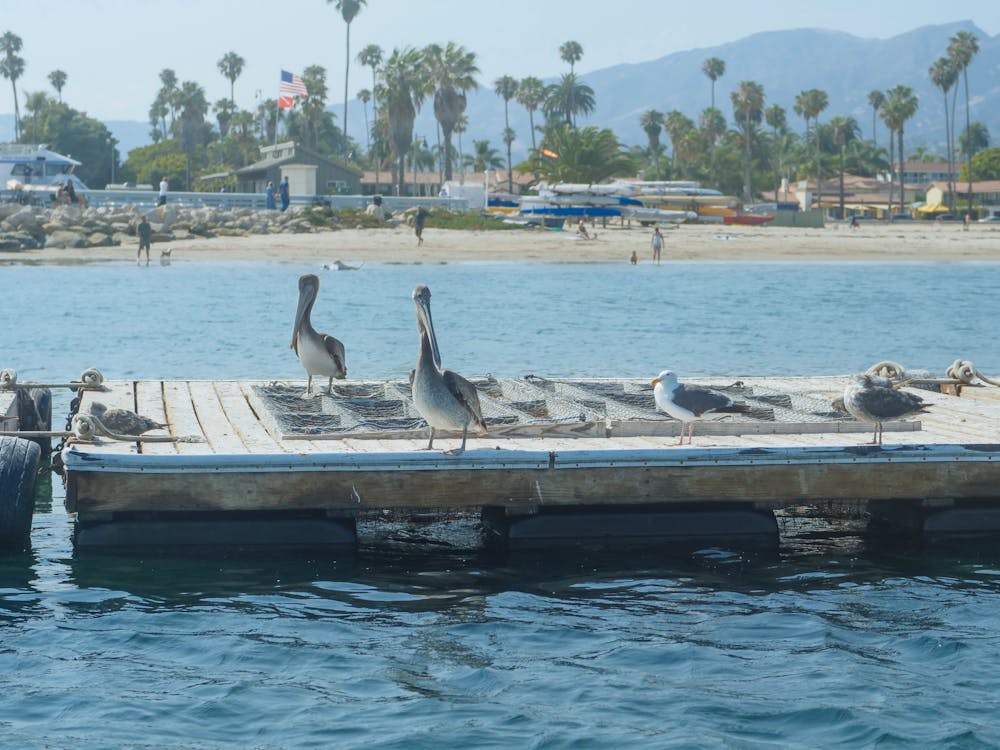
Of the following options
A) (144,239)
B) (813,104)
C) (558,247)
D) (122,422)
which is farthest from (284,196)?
(813,104)

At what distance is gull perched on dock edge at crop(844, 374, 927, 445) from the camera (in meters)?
10.9

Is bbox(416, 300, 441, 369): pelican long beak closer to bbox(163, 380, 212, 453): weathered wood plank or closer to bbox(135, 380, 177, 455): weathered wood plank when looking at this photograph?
bbox(163, 380, 212, 453): weathered wood plank

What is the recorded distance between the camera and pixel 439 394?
1023 centimetres

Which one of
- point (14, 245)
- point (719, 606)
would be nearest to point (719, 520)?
point (719, 606)

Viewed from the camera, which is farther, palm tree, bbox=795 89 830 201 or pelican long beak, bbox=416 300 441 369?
palm tree, bbox=795 89 830 201

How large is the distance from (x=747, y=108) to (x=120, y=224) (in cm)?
7640

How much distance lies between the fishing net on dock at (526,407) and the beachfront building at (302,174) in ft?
201

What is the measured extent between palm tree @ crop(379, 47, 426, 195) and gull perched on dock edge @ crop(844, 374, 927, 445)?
255ft

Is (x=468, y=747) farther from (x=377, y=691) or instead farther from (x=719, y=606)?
(x=719, y=606)

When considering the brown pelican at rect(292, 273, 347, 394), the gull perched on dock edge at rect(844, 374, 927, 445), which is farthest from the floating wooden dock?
the brown pelican at rect(292, 273, 347, 394)

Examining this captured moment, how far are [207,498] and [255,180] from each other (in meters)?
73.9

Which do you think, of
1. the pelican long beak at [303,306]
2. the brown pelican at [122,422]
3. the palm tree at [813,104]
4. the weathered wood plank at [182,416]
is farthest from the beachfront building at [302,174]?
the brown pelican at [122,422]

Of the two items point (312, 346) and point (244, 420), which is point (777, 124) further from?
point (244, 420)

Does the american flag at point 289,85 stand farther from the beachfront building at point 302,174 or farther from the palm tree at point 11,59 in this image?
the palm tree at point 11,59
